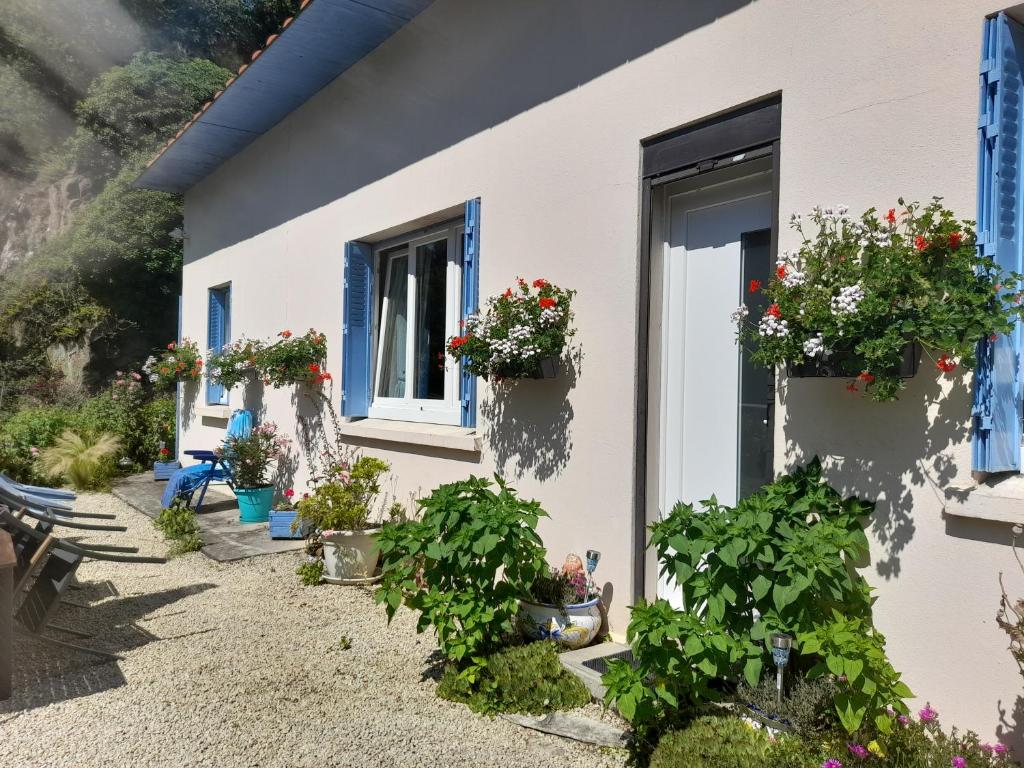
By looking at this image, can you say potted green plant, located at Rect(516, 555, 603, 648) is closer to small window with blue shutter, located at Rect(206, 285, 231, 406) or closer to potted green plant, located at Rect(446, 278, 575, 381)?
potted green plant, located at Rect(446, 278, 575, 381)

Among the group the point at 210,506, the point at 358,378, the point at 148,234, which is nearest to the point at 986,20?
the point at 358,378

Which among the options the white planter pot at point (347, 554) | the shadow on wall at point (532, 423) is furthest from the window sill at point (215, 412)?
the shadow on wall at point (532, 423)

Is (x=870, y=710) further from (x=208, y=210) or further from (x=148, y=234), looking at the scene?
(x=148, y=234)

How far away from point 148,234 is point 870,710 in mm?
16790

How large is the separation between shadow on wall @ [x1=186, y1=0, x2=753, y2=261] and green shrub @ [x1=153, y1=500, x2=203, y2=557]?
3058mm

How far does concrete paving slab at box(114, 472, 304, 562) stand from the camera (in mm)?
6102

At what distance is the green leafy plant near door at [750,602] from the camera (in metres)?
2.54

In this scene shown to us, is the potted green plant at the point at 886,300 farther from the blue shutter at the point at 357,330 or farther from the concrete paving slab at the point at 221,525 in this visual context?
the concrete paving slab at the point at 221,525

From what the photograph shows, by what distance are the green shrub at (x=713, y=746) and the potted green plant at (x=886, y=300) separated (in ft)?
3.94

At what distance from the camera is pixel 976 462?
7.91ft

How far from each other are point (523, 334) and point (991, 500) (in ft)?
7.30

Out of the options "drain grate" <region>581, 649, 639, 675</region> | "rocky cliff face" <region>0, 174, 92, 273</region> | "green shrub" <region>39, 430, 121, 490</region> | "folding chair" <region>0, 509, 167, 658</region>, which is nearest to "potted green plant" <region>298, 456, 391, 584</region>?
"folding chair" <region>0, 509, 167, 658</region>

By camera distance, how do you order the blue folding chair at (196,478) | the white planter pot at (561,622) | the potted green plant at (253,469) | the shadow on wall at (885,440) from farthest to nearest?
1. the blue folding chair at (196,478)
2. the potted green plant at (253,469)
3. the white planter pot at (561,622)
4. the shadow on wall at (885,440)

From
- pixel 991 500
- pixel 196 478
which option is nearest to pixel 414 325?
pixel 196 478
